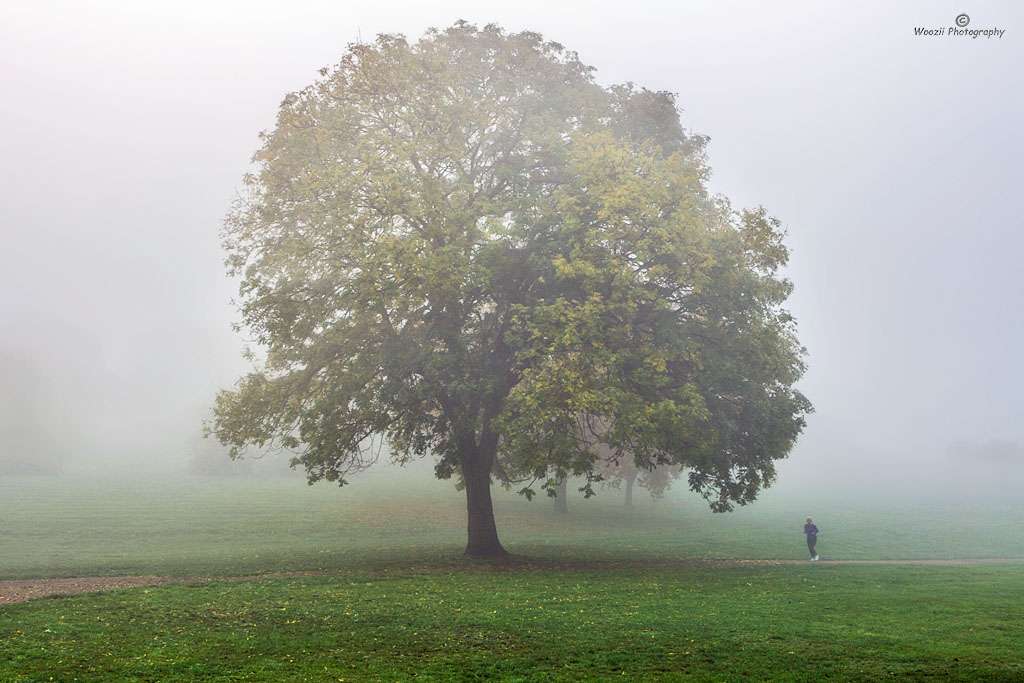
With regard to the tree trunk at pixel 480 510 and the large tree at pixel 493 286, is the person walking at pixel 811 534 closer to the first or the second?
the large tree at pixel 493 286

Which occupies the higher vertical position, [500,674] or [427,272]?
[427,272]

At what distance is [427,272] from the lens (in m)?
23.1

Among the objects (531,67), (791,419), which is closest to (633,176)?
(531,67)

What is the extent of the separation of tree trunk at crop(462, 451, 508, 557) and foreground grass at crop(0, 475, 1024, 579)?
4.07 ft

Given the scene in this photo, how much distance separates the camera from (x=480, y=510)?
27.8 m

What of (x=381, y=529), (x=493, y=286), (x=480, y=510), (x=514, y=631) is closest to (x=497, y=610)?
(x=514, y=631)

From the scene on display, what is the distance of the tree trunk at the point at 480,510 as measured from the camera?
27.5 metres

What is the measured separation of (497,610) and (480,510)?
10652mm

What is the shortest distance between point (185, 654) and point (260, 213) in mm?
19232

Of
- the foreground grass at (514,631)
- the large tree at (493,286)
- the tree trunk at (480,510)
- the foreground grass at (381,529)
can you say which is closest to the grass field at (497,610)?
the foreground grass at (514,631)

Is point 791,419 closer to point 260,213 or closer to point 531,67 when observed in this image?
point 531,67

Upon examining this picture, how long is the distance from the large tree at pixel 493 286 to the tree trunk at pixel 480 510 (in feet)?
0.27

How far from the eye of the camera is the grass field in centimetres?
1237

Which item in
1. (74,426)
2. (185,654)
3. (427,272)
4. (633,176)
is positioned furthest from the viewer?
(74,426)
